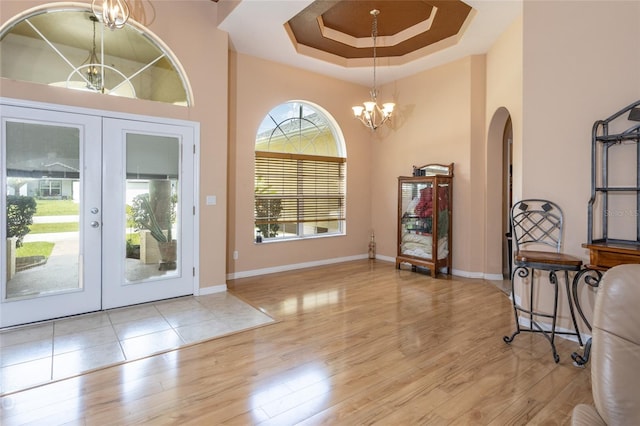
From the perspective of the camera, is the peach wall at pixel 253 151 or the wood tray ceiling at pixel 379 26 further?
the peach wall at pixel 253 151

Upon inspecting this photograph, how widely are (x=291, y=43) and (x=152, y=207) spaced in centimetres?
284

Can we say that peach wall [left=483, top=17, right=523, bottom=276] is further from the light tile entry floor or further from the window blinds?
the light tile entry floor

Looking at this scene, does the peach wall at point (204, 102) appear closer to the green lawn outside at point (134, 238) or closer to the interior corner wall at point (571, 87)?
the green lawn outside at point (134, 238)

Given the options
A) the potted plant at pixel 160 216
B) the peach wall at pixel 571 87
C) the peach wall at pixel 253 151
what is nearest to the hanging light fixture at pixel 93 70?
the potted plant at pixel 160 216

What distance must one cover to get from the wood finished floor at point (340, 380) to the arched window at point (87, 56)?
282cm

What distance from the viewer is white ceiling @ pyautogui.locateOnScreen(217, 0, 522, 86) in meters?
3.64

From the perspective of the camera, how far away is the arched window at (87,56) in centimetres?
312

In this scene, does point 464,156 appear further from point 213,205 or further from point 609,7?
point 213,205

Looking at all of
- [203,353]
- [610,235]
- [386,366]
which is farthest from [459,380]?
[203,353]

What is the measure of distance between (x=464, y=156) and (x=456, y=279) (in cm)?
188

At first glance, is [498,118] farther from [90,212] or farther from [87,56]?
[90,212]

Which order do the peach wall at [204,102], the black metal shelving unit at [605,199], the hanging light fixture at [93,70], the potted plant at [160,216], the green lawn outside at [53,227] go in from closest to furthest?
the black metal shelving unit at [605,199] → the green lawn outside at [53,227] → the hanging light fixture at [93,70] → the peach wall at [204,102] → the potted plant at [160,216]

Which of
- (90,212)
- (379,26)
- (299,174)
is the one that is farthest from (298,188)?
(90,212)

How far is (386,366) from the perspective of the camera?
97.3 inches
